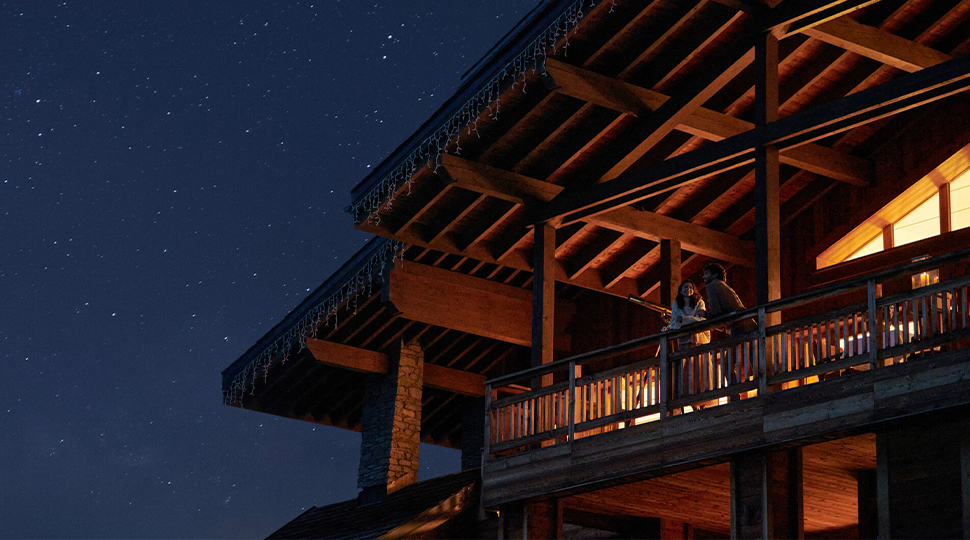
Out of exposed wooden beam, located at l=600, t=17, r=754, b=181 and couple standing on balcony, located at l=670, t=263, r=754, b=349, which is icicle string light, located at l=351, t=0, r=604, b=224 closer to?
exposed wooden beam, located at l=600, t=17, r=754, b=181

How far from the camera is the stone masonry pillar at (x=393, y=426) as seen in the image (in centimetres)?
2138

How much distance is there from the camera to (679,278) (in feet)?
62.6

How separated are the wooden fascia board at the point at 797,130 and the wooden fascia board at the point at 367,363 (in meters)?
5.52

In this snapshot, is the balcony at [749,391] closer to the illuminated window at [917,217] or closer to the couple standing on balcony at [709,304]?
the couple standing on balcony at [709,304]

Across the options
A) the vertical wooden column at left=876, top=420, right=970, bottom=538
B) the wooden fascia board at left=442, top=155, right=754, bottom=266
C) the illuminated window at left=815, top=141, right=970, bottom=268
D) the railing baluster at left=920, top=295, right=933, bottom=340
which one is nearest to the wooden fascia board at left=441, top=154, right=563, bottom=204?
the wooden fascia board at left=442, top=155, right=754, bottom=266

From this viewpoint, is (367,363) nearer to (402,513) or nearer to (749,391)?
(402,513)

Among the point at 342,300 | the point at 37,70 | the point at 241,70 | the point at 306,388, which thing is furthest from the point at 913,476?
the point at 241,70

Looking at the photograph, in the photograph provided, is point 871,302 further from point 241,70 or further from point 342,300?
point 241,70

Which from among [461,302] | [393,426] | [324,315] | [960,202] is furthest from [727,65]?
[393,426]

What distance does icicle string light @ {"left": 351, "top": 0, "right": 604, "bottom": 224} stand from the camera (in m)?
16.5

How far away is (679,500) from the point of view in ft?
53.9

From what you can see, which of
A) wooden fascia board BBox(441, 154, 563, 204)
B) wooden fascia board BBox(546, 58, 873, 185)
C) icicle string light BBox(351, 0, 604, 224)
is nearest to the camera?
icicle string light BBox(351, 0, 604, 224)

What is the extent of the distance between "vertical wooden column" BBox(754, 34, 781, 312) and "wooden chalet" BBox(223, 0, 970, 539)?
35mm

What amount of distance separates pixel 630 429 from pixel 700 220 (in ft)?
18.3
